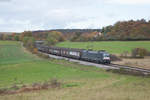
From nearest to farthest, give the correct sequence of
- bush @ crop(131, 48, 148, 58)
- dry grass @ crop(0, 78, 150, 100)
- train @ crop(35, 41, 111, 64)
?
dry grass @ crop(0, 78, 150, 100) → train @ crop(35, 41, 111, 64) → bush @ crop(131, 48, 148, 58)

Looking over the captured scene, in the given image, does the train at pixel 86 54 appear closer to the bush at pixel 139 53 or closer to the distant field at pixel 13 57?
the distant field at pixel 13 57

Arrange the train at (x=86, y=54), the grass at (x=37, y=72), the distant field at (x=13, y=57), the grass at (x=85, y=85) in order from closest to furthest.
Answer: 1. the grass at (x=85, y=85)
2. the grass at (x=37, y=72)
3. the train at (x=86, y=54)
4. the distant field at (x=13, y=57)

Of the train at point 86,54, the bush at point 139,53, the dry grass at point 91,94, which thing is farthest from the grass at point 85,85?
the bush at point 139,53

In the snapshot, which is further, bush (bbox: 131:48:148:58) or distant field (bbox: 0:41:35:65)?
bush (bbox: 131:48:148:58)

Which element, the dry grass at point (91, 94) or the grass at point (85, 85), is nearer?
the dry grass at point (91, 94)

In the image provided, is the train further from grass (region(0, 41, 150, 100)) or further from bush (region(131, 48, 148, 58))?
bush (region(131, 48, 148, 58))

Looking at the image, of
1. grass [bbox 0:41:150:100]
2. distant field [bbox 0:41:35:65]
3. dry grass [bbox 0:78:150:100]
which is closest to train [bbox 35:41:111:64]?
distant field [bbox 0:41:35:65]

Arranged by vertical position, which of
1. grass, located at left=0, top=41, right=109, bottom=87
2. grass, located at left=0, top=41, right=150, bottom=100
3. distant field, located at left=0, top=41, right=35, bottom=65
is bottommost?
distant field, located at left=0, top=41, right=35, bottom=65

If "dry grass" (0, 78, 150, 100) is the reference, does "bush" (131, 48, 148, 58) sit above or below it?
below

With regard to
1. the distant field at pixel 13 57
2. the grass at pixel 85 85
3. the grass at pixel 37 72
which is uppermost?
the grass at pixel 85 85

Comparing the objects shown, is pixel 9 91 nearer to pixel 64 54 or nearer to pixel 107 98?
pixel 107 98

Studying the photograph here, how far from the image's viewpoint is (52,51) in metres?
90.8

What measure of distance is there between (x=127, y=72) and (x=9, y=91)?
19.8 meters

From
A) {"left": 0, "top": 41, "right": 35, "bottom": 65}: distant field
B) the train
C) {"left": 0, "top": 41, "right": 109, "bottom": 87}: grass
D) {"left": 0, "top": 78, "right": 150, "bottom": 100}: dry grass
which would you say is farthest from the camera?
{"left": 0, "top": 41, "right": 35, "bottom": 65}: distant field
